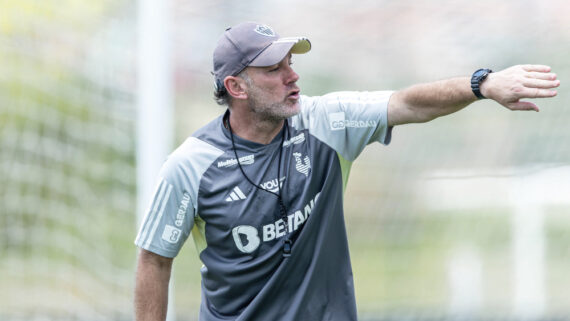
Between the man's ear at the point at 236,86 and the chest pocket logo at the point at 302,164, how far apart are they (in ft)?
1.13

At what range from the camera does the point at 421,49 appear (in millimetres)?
5344

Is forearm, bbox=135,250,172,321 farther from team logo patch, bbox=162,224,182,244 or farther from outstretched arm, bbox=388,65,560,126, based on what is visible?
outstretched arm, bbox=388,65,560,126

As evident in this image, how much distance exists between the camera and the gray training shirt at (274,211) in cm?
315

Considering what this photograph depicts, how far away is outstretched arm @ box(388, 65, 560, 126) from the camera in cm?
269

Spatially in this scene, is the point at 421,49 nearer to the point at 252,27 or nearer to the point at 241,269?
the point at 252,27

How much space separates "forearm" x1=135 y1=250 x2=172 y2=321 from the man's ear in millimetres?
755

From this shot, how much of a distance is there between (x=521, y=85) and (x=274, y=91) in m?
0.99

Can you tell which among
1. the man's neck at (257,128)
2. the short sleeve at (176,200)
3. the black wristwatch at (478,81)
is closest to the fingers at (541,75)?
the black wristwatch at (478,81)

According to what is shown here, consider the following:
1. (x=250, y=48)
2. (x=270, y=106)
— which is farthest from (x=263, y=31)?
(x=270, y=106)

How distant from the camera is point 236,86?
3322 millimetres

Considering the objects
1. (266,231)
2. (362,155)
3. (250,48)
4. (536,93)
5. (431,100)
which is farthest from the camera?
(362,155)

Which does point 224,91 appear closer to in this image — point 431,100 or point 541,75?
point 431,100

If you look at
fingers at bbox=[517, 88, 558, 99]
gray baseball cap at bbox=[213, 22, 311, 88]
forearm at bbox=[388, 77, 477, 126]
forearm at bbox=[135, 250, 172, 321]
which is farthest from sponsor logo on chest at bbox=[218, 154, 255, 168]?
fingers at bbox=[517, 88, 558, 99]

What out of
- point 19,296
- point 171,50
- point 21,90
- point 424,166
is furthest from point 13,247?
point 424,166
